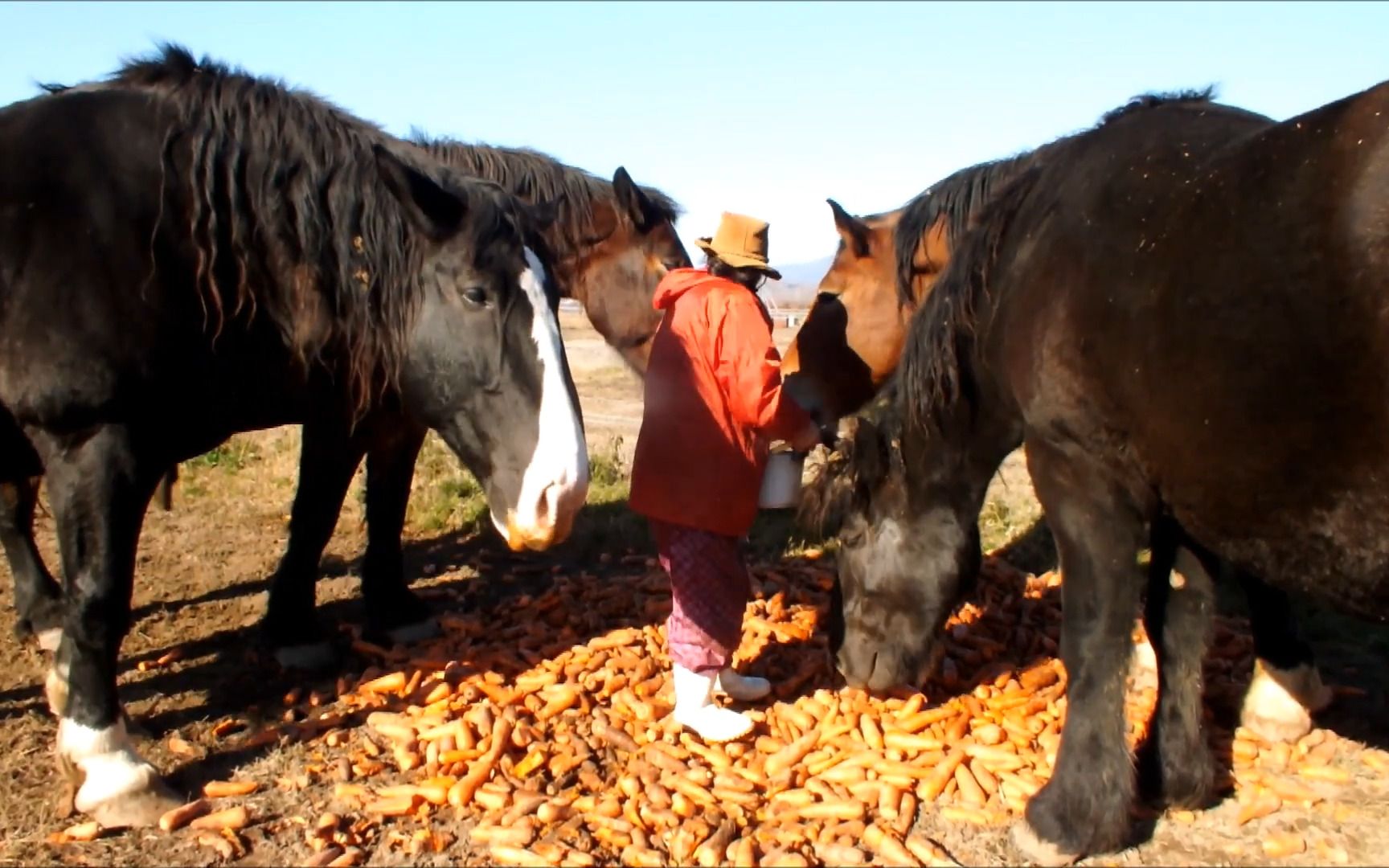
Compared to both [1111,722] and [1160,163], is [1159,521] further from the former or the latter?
[1160,163]

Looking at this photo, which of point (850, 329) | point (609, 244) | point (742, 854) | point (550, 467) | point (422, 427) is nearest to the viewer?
point (742, 854)

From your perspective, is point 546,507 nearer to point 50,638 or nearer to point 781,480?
point 781,480

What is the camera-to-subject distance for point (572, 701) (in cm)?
384

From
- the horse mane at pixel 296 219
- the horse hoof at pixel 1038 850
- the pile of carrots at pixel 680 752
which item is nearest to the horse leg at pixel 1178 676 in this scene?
the pile of carrots at pixel 680 752

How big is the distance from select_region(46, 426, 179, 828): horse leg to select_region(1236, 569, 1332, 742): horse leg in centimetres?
360

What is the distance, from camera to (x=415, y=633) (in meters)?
4.70

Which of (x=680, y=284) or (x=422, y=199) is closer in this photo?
(x=422, y=199)

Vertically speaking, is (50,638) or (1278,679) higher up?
(1278,679)

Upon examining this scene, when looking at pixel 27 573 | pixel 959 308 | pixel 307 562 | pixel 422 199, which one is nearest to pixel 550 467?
pixel 422 199

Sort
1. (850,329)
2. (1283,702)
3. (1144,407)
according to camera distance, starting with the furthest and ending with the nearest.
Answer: (850,329), (1283,702), (1144,407)

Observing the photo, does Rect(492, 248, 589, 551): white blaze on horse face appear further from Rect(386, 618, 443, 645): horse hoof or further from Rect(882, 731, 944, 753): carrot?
Rect(386, 618, 443, 645): horse hoof

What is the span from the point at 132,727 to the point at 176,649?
0.95 m

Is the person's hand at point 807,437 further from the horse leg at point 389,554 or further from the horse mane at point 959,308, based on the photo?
the horse leg at point 389,554

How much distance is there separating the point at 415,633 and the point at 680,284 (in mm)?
2137
